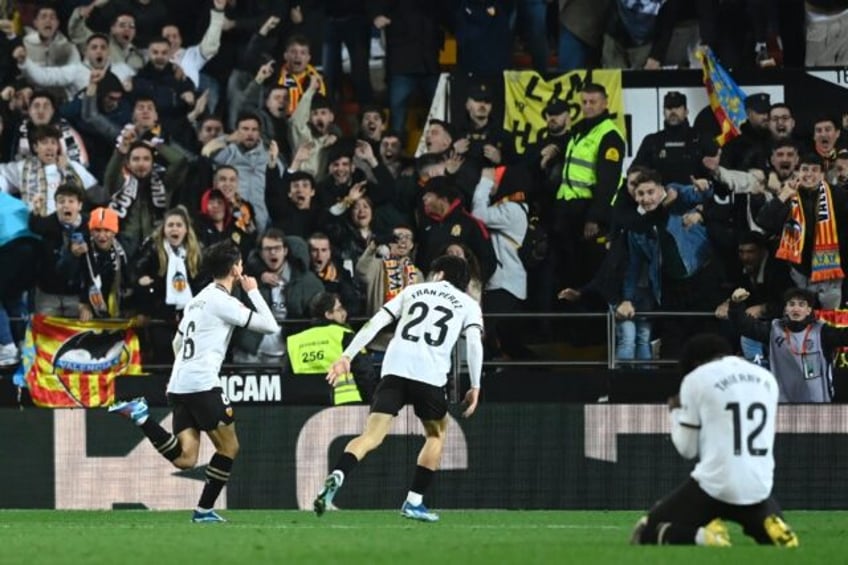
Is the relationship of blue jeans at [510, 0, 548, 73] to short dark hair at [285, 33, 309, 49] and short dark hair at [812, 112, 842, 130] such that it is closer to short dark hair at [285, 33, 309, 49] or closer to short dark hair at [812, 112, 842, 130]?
short dark hair at [285, 33, 309, 49]

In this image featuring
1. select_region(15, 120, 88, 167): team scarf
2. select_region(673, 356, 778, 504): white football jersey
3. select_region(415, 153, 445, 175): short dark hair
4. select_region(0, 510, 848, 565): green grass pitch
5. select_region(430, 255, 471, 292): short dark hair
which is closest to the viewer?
select_region(0, 510, 848, 565): green grass pitch

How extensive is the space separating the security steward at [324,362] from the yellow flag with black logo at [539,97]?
364cm

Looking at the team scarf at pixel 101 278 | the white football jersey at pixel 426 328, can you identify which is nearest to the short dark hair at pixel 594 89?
the team scarf at pixel 101 278

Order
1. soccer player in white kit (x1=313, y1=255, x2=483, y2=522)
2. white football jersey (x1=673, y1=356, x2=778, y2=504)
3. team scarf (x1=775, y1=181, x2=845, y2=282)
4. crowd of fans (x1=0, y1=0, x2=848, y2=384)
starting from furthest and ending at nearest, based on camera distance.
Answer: crowd of fans (x1=0, y1=0, x2=848, y2=384), team scarf (x1=775, y1=181, x2=845, y2=282), soccer player in white kit (x1=313, y1=255, x2=483, y2=522), white football jersey (x1=673, y1=356, x2=778, y2=504)

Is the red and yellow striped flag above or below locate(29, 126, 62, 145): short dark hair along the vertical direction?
below

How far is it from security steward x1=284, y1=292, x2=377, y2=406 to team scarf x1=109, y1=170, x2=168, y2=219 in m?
2.78

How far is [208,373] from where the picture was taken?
1587cm

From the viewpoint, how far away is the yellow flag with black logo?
2170cm

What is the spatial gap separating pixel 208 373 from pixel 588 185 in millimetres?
5954

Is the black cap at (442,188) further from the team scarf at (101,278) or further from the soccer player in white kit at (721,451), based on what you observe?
the soccer player in white kit at (721,451)

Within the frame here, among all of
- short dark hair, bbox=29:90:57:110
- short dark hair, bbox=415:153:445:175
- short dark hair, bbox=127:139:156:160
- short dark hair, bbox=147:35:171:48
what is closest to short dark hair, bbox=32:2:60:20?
short dark hair, bbox=147:35:171:48

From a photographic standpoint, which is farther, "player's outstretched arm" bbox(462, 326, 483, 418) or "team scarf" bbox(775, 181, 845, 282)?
"team scarf" bbox(775, 181, 845, 282)

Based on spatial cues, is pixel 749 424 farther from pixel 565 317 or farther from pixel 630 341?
pixel 565 317

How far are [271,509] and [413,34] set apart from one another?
6.20 m
